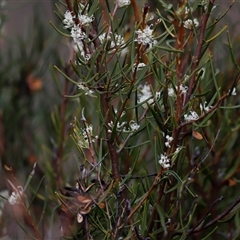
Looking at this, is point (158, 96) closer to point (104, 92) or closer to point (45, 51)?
point (104, 92)

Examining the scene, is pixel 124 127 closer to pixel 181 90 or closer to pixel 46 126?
pixel 181 90

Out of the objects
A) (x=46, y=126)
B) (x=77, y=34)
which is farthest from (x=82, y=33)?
(x=46, y=126)

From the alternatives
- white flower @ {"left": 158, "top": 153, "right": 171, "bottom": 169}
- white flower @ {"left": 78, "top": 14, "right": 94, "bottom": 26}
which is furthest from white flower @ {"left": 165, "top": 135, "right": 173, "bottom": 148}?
white flower @ {"left": 78, "top": 14, "right": 94, "bottom": 26}

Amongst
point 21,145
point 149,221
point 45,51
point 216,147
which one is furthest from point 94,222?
point 45,51

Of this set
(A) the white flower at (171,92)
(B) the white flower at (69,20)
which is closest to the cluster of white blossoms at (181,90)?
(A) the white flower at (171,92)

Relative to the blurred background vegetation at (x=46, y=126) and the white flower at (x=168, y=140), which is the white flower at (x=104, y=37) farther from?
the blurred background vegetation at (x=46, y=126)

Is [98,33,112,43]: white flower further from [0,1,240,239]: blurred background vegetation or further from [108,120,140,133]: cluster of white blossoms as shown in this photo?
[0,1,240,239]: blurred background vegetation
